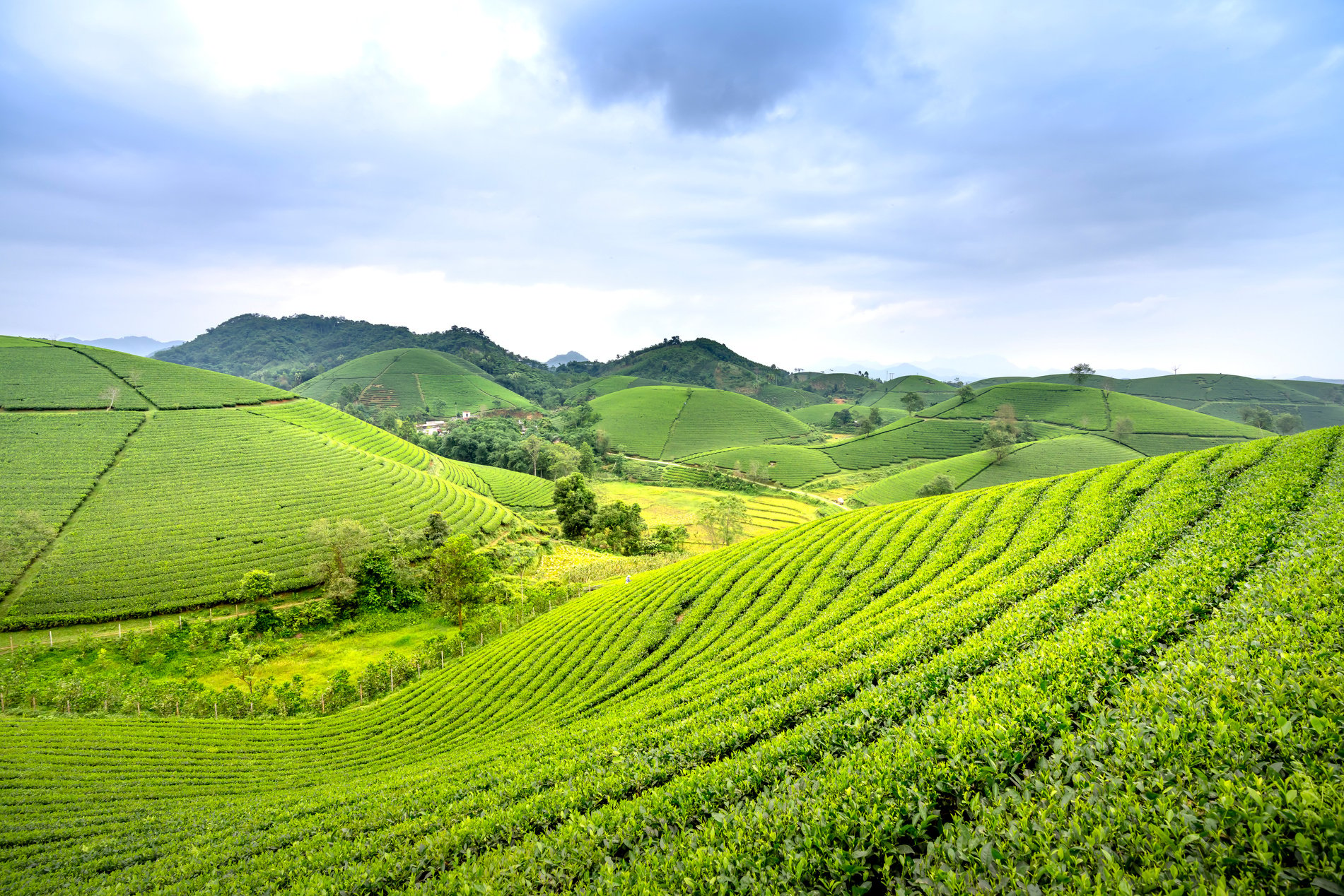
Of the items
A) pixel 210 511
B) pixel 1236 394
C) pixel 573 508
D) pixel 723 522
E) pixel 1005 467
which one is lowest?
pixel 723 522

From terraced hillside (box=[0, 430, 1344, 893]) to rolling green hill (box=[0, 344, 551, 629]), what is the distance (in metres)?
22.7

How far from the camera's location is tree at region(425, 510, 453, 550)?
50.2 meters

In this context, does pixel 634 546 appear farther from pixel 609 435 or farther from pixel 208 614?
pixel 609 435

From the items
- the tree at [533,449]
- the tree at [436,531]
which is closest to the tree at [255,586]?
the tree at [436,531]

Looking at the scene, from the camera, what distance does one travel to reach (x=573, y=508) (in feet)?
214

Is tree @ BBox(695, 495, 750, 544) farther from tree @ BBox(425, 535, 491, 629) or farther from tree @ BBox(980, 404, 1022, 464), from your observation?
tree @ BBox(980, 404, 1022, 464)

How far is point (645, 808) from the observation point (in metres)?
6.63

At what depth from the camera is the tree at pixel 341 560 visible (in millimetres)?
40188

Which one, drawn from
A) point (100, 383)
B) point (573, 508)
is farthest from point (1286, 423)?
point (100, 383)

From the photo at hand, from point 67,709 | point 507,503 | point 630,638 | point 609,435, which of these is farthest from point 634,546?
point 609,435

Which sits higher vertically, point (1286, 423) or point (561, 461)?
point (1286, 423)

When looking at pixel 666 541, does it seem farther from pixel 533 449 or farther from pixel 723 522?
pixel 533 449

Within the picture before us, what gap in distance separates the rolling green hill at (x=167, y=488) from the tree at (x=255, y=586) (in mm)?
2149

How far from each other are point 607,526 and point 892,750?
190ft
